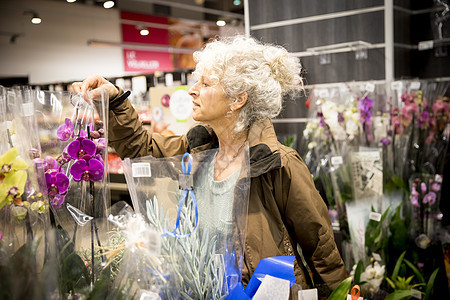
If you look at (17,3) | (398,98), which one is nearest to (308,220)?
(398,98)

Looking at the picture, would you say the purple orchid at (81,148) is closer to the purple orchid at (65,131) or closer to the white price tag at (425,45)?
the purple orchid at (65,131)

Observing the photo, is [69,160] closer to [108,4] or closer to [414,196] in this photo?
[414,196]

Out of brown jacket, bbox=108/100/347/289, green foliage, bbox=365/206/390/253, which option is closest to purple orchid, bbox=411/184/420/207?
green foliage, bbox=365/206/390/253

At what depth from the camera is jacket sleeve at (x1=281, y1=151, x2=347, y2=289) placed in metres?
1.60

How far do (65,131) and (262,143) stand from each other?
679 millimetres

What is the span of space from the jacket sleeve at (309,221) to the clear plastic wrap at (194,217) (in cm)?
38

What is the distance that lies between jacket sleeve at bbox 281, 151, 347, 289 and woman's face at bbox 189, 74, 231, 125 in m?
0.29

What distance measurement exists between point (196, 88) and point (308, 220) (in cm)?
61

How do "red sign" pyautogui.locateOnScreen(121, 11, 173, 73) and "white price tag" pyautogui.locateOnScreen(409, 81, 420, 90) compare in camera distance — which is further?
"red sign" pyautogui.locateOnScreen(121, 11, 173, 73)

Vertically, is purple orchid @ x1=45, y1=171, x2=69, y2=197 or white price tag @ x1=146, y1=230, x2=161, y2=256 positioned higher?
purple orchid @ x1=45, y1=171, x2=69, y2=197

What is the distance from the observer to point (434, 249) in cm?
289

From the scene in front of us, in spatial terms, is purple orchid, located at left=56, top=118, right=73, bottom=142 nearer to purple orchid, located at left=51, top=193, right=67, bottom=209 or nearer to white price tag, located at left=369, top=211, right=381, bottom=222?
purple orchid, located at left=51, top=193, right=67, bottom=209

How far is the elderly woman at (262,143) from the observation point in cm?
155

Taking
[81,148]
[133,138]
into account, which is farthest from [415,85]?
[81,148]
